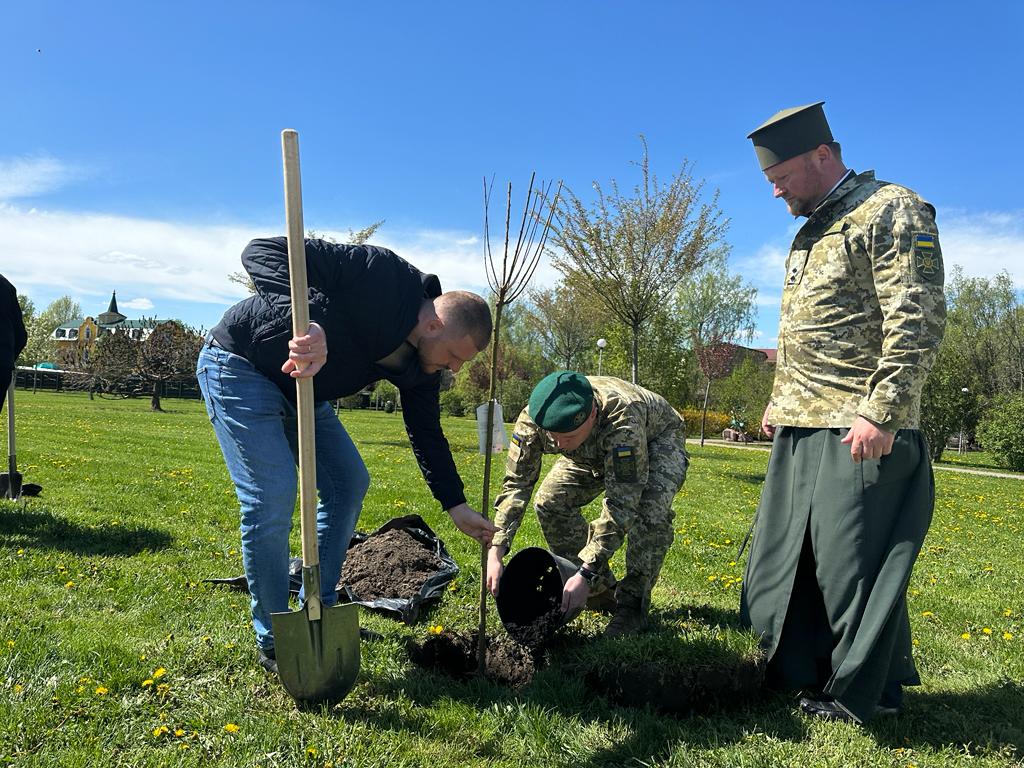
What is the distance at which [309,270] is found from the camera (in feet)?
8.79

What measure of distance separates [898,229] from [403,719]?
2494 millimetres

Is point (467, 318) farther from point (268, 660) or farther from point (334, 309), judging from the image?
point (268, 660)

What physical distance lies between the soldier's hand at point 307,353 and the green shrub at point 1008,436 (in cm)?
2704

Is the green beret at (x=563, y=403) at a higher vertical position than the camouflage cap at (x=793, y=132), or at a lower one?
lower

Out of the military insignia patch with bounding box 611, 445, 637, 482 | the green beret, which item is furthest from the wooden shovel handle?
the military insignia patch with bounding box 611, 445, 637, 482

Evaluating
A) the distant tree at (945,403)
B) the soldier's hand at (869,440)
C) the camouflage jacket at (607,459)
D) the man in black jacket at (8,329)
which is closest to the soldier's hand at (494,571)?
the camouflage jacket at (607,459)

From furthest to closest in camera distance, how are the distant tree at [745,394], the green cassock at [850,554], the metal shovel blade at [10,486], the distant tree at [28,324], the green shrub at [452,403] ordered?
the distant tree at [28,324] → the green shrub at [452,403] → the distant tree at [745,394] → the metal shovel blade at [10,486] → the green cassock at [850,554]

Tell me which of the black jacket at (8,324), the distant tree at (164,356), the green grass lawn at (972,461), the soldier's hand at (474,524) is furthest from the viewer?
the distant tree at (164,356)

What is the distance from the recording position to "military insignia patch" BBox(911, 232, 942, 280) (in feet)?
8.25

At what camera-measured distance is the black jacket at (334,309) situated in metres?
2.72

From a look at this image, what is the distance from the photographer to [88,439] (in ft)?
42.7

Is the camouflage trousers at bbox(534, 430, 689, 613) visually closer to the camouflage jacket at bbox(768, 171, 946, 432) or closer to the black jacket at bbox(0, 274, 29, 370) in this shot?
the camouflage jacket at bbox(768, 171, 946, 432)

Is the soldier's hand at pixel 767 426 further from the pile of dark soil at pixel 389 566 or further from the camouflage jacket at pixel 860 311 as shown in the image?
the pile of dark soil at pixel 389 566

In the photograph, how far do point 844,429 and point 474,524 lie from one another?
1493mm
